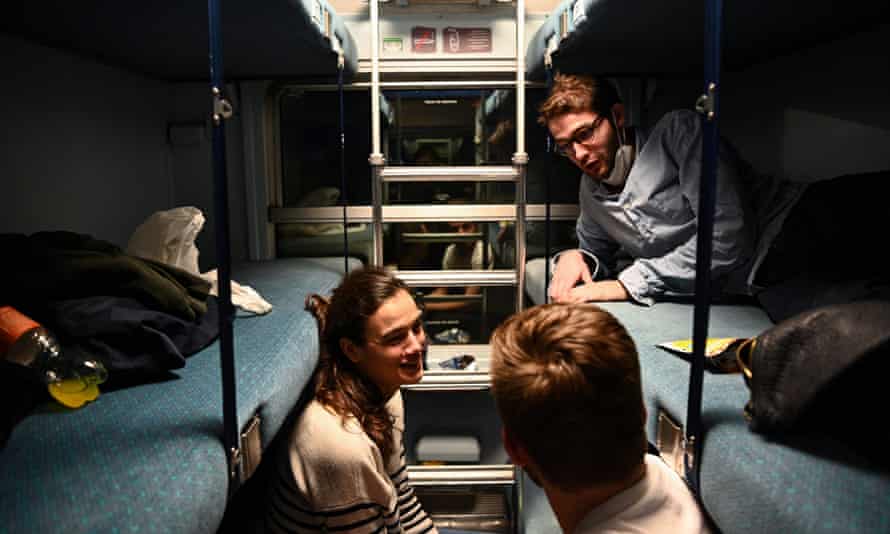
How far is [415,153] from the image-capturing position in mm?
3162

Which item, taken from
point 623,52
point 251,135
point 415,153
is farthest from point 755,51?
point 251,135

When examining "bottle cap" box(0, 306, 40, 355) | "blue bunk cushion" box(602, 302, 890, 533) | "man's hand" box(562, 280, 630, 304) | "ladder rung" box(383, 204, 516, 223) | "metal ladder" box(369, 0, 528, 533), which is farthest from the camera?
"ladder rung" box(383, 204, 516, 223)

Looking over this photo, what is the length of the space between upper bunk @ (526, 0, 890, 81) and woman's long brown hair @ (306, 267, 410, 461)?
98 centimetres

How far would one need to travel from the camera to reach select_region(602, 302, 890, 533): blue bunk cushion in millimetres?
708

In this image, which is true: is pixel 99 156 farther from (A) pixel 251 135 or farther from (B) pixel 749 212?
(B) pixel 749 212

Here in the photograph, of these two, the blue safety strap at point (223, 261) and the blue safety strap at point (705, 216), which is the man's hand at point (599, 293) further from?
the blue safety strap at point (223, 261)

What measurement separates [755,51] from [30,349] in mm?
2364

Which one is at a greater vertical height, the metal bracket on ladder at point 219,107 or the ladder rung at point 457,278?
the metal bracket on ladder at point 219,107

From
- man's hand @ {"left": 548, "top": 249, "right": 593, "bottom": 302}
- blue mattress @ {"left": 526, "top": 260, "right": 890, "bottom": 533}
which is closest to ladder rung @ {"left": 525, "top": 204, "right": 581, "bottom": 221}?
man's hand @ {"left": 548, "top": 249, "right": 593, "bottom": 302}

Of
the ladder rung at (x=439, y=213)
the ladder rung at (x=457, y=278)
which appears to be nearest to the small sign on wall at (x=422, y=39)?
the ladder rung at (x=439, y=213)

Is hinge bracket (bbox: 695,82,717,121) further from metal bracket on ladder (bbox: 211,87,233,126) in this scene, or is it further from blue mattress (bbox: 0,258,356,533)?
blue mattress (bbox: 0,258,356,533)

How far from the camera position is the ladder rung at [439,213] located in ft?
9.56

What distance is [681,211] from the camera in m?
1.90

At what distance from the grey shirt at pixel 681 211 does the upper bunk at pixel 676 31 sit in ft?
0.97
